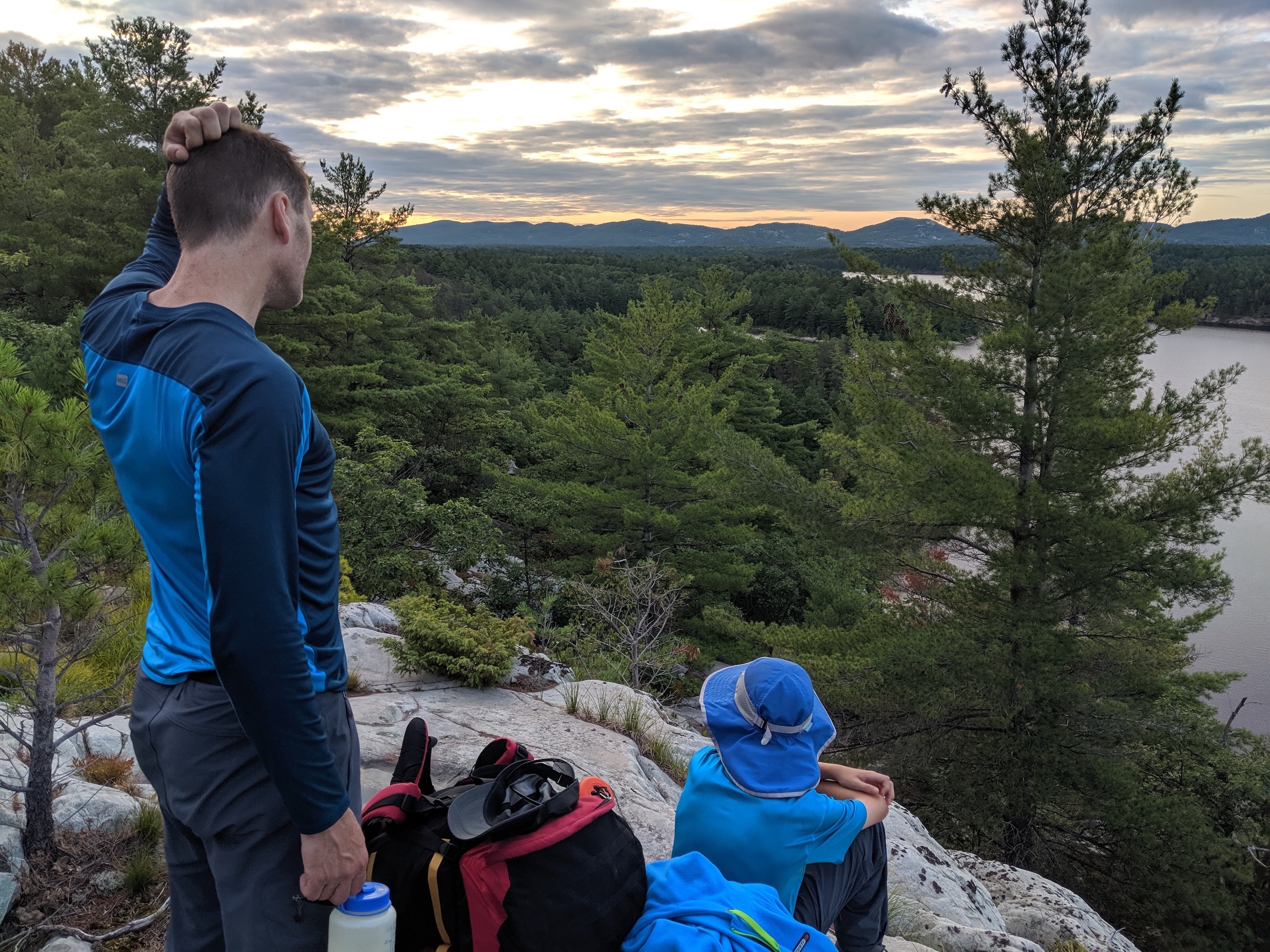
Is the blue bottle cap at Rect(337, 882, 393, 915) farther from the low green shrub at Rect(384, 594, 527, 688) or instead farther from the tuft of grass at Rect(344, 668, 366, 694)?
the low green shrub at Rect(384, 594, 527, 688)

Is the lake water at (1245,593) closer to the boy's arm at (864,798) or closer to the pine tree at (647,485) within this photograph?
the pine tree at (647,485)

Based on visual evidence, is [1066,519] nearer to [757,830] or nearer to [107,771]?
[757,830]

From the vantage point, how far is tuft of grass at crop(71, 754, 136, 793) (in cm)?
310

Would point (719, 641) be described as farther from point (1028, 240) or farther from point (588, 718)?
point (588, 718)

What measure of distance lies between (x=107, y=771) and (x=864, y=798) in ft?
9.35

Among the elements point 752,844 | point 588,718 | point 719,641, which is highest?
point 752,844

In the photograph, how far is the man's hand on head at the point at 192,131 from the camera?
1437 millimetres

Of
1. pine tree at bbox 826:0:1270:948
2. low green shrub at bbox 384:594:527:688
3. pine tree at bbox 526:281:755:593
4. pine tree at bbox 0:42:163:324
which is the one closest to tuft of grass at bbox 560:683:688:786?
low green shrub at bbox 384:594:527:688

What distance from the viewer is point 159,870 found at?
2.67m

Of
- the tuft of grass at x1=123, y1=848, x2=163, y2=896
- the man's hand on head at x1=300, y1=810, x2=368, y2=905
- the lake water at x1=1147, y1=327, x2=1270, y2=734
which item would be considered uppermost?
the man's hand on head at x1=300, y1=810, x2=368, y2=905

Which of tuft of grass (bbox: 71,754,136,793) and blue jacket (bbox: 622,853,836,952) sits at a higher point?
blue jacket (bbox: 622,853,836,952)

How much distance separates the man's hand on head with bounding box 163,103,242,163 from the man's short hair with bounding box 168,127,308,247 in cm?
3

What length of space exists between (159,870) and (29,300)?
1741 centimetres

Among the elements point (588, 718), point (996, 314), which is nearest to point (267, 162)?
point (588, 718)
